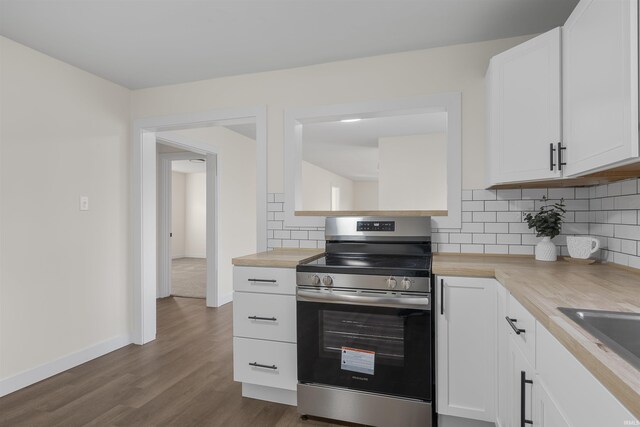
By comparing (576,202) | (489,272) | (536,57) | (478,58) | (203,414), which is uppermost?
(478,58)

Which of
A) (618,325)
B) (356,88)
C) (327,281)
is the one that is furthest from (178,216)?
(618,325)

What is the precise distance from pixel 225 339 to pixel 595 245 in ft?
9.66

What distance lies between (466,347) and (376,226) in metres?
0.92

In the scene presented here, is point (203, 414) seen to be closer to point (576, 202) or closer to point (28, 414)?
point (28, 414)

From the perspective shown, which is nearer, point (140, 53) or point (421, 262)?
point (421, 262)

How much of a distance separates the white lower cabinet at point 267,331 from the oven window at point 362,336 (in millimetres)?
232

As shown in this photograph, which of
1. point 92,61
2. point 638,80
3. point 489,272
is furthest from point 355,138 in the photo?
point 638,80

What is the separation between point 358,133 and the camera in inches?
201

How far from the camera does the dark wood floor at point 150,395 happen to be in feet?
6.92

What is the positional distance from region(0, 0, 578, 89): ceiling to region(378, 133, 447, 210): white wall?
2876 mm

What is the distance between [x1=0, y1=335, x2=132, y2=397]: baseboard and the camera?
2.41 m

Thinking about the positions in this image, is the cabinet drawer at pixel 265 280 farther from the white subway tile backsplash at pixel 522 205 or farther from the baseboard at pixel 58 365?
the baseboard at pixel 58 365

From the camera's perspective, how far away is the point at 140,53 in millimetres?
2588

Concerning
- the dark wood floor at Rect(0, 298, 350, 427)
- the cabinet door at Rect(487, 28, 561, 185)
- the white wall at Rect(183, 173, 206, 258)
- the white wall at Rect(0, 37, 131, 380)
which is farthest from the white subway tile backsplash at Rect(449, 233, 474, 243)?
the white wall at Rect(183, 173, 206, 258)
